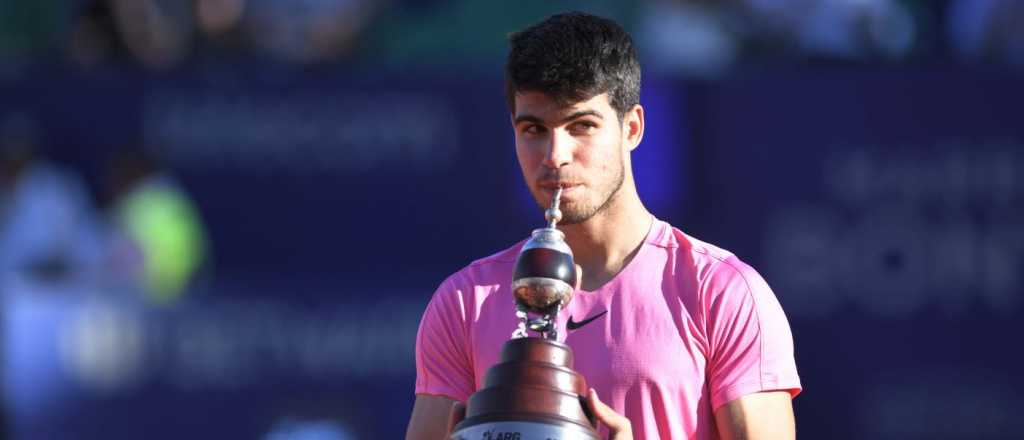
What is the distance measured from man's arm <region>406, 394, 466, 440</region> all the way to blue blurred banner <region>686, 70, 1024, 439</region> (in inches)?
177

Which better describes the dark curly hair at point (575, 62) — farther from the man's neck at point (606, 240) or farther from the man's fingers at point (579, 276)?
the man's fingers at point (579, 276)

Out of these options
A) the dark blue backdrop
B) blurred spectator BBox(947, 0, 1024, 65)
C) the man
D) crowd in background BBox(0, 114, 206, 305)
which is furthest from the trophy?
blurred spectator BBox(947, 0, 1024, 65)

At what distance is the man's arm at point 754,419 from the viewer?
136 inches

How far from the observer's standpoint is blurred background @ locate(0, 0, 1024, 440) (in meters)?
8.08

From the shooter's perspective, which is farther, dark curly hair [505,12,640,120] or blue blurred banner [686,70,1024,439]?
blue blurred banner [686,70,1024,439]

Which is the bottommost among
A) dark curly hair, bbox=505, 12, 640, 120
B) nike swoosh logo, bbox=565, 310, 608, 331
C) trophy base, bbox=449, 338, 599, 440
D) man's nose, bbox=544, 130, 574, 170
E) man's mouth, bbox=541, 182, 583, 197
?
trophy base, bbox=449, 338, 599, 440

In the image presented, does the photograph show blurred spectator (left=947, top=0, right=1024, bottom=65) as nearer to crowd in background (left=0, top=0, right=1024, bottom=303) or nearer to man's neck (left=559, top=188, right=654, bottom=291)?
crowd in background (left=0, top=0, right=1024, bottom=303)

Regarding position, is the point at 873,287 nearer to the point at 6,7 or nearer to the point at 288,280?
the point at 288,280

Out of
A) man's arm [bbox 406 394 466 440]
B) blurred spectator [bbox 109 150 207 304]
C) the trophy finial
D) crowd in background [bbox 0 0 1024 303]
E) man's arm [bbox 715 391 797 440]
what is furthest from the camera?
crowd in background [bbox 0 0 1024 303]

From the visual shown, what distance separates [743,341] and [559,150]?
526mm

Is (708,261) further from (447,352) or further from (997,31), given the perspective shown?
(997,31)

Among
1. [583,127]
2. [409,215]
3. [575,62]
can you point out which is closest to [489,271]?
[583,127]

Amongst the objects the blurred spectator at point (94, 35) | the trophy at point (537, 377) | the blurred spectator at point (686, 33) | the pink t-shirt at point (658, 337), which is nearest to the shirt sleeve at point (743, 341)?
the pink t-shirt at point (658, 337)

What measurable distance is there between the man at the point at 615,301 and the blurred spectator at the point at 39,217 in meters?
5.51
